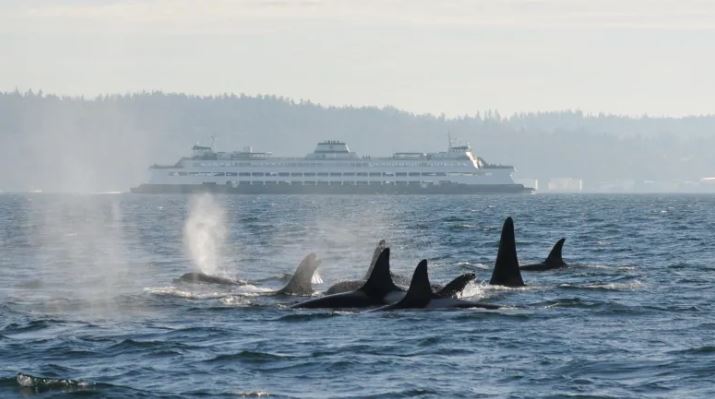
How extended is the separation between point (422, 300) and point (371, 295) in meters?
1.24

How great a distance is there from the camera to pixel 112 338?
24.0 metres

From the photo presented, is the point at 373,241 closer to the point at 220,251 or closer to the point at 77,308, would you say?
the point at 220,251

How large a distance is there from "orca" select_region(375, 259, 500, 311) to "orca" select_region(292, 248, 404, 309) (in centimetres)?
77

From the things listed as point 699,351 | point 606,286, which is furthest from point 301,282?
point 699,351

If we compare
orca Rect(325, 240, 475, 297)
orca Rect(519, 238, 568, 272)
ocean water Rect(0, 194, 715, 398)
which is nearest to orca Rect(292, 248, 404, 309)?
ocean water Rect(0, 194, 715, 398)

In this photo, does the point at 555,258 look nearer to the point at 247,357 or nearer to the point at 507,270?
the point at 507,270

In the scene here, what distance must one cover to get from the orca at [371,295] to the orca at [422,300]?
2.52 feet

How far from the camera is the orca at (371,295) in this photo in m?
28.1

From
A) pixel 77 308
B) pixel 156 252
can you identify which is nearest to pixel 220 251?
pixel 156 252

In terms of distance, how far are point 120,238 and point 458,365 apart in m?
51.1

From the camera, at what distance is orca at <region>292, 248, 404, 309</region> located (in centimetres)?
2806

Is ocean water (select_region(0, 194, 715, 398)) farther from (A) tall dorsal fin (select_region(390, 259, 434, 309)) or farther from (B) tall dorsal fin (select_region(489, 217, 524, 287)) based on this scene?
(B) tall dorsal fin (select_region(489, 217, 524, 287))

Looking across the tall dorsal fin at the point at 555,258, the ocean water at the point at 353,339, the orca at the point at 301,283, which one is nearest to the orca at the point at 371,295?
the ocean water at the point at 353,339

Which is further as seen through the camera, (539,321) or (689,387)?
(539,321)
